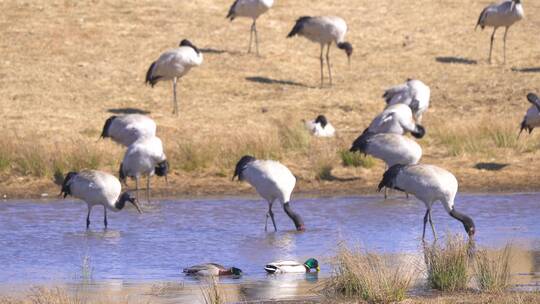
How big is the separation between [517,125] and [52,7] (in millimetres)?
10101

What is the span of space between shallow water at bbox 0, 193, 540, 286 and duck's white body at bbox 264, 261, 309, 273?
11cm

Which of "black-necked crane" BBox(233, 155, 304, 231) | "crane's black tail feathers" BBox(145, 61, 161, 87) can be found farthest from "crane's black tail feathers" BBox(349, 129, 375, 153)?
"crane's black tail feathers" BBox(145, 61, 161, 87)

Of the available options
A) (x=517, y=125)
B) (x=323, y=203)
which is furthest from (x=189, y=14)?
(x=323, y=203)

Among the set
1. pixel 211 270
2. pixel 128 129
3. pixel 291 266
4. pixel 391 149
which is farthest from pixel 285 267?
pixel 128 129

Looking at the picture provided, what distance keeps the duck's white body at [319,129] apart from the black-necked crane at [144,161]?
2.99 meters

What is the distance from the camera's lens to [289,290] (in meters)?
11.1

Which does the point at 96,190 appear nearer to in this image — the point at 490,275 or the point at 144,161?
the point at 144,161

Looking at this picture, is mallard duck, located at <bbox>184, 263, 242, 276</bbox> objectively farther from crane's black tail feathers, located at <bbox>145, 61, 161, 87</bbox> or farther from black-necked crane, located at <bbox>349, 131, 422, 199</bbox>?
crane's black tail feathers, located at <bbox>145, 61, 161, 87</bbox>

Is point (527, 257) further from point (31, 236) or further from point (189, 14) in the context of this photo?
point (189, 14)

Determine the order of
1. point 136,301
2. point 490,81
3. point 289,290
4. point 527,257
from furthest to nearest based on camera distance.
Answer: point 490,81 < point 527,257 < point 289,290 < point 136,301

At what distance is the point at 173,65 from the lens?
68.5ft

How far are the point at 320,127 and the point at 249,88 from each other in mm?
3122

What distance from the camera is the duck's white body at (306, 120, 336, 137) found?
19.2 metres

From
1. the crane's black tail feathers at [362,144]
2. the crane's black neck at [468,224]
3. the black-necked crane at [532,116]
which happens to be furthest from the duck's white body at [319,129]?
the crane's black neck at [468,224]
